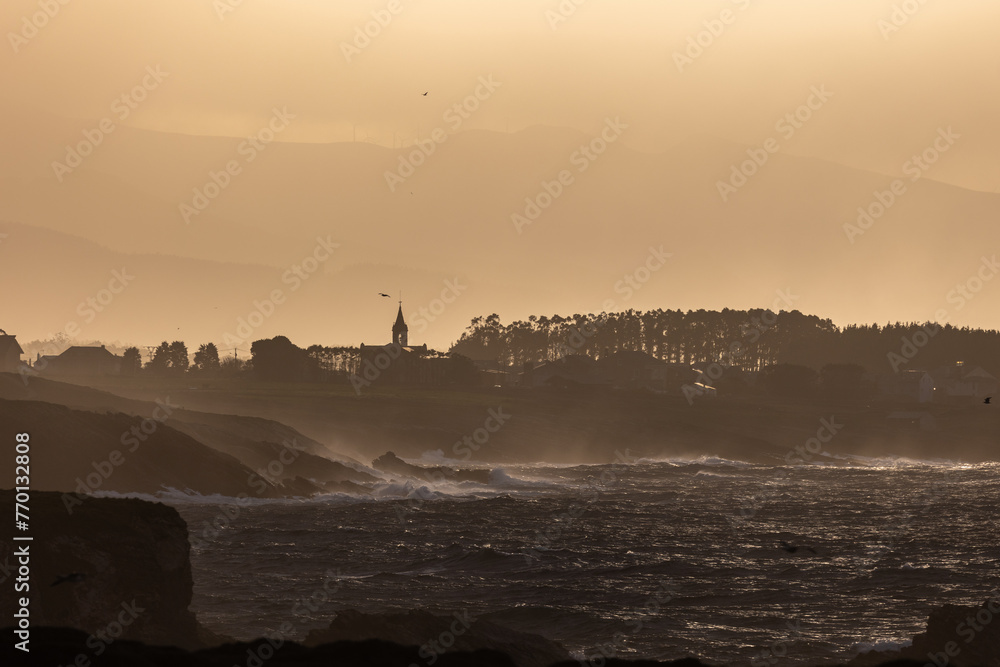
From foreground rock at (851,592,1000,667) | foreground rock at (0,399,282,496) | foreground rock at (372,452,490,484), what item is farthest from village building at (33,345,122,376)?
foreground rock at (851,592,1000,667)

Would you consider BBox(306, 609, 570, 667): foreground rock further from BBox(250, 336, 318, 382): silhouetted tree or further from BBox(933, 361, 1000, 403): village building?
BBox(933, 361, 1000, 403): village building

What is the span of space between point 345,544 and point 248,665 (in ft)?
84.8

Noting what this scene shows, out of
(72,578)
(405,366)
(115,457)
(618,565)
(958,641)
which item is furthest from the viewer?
(405,366)

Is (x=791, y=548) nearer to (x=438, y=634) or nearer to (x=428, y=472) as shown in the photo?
(x=438, y=634)

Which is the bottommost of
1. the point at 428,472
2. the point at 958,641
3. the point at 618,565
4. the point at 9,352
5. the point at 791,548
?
the point at 618,565

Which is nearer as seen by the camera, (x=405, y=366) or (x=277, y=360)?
(x=277, y=360)

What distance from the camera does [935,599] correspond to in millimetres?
32250

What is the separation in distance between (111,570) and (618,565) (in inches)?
826

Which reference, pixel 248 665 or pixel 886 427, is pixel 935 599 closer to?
pixel 248 665

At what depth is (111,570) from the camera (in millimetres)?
21859

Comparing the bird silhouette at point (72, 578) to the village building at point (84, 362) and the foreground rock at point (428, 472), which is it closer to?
the foreground rock at point (428, 472)

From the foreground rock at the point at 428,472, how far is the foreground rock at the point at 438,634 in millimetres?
53733

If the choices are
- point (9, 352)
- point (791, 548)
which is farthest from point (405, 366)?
point (791, 548)

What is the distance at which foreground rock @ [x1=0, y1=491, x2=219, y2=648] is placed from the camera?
69.0ft
